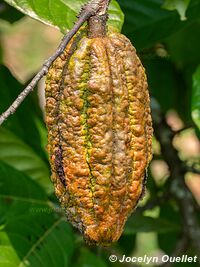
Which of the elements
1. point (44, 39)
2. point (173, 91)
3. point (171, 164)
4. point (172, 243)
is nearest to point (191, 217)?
point (171, 164)

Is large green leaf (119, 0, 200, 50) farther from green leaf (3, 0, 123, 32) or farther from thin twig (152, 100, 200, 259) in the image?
green leaf (3, 0, 123, 32)

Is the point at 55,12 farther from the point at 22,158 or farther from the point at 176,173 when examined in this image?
the point at 176,173

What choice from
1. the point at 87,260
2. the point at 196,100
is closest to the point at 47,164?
the point at 87,260

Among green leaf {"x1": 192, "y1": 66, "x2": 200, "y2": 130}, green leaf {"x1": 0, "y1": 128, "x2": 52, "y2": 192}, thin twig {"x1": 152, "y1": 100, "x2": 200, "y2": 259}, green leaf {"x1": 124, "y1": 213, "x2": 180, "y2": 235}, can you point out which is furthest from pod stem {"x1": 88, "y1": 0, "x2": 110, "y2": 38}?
thin twig {"x1": 152, "y1": 100, "x2": 200, "y2": 259}

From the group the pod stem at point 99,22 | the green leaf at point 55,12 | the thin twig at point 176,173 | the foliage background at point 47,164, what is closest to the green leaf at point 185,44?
the foliage background at point 47,164

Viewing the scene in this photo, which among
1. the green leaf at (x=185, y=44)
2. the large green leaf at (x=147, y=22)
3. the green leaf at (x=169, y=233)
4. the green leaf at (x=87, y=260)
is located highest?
the large green leaf at (x=147, y=22)

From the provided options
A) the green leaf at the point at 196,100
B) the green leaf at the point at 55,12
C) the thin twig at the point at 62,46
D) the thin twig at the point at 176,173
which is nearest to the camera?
the thin twig at the point at 62,46

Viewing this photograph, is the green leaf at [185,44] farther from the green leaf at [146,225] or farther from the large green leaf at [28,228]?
the large green leaf at [28,228]
